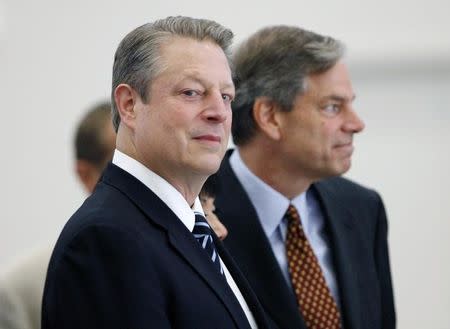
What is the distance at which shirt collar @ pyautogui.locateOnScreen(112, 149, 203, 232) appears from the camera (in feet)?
5.83

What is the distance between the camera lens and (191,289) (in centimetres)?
167

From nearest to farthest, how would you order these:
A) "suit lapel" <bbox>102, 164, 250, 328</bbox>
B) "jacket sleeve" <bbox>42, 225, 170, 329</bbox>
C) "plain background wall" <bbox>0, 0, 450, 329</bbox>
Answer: "jacket sleeve" <bbox>42, 225, 170, 329</bbox>, "suit lapel" <bbox>102, 164, 250, 328</bbox>, "plain background wall" <bbox>0, 0, 450, 329</bbox>

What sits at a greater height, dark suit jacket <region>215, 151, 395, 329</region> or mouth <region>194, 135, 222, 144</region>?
mouth <region>194, 135, 222, 144</region>

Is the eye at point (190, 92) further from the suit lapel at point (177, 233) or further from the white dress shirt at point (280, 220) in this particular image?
the white dress shirt at point (280, 220)

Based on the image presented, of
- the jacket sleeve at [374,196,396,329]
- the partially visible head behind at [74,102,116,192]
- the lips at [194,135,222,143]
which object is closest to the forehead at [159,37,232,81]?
the lips at [194,135,222,143]

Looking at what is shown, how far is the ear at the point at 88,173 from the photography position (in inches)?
113

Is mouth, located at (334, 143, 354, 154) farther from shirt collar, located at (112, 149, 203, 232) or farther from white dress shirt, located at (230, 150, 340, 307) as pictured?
shirt collar, located at (112, 149, 203, 232)

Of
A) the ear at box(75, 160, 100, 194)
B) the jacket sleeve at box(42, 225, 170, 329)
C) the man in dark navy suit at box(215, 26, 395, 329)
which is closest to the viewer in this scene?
the jacket sleeve at box(42, 225, 170, 329)

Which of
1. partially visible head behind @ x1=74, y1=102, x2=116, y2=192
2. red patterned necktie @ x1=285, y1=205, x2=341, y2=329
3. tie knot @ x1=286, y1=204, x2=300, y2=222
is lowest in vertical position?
red patterned necktie @ x1=285, y1=205, x2=341, y2=329

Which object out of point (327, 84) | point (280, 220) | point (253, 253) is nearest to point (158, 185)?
point (253, 253)

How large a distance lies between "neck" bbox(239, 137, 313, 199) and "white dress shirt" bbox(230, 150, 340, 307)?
0.02 metres

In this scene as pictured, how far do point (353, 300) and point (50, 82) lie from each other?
103 inches

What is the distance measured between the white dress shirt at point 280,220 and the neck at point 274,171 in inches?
0.6

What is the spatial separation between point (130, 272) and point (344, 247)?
93cm
